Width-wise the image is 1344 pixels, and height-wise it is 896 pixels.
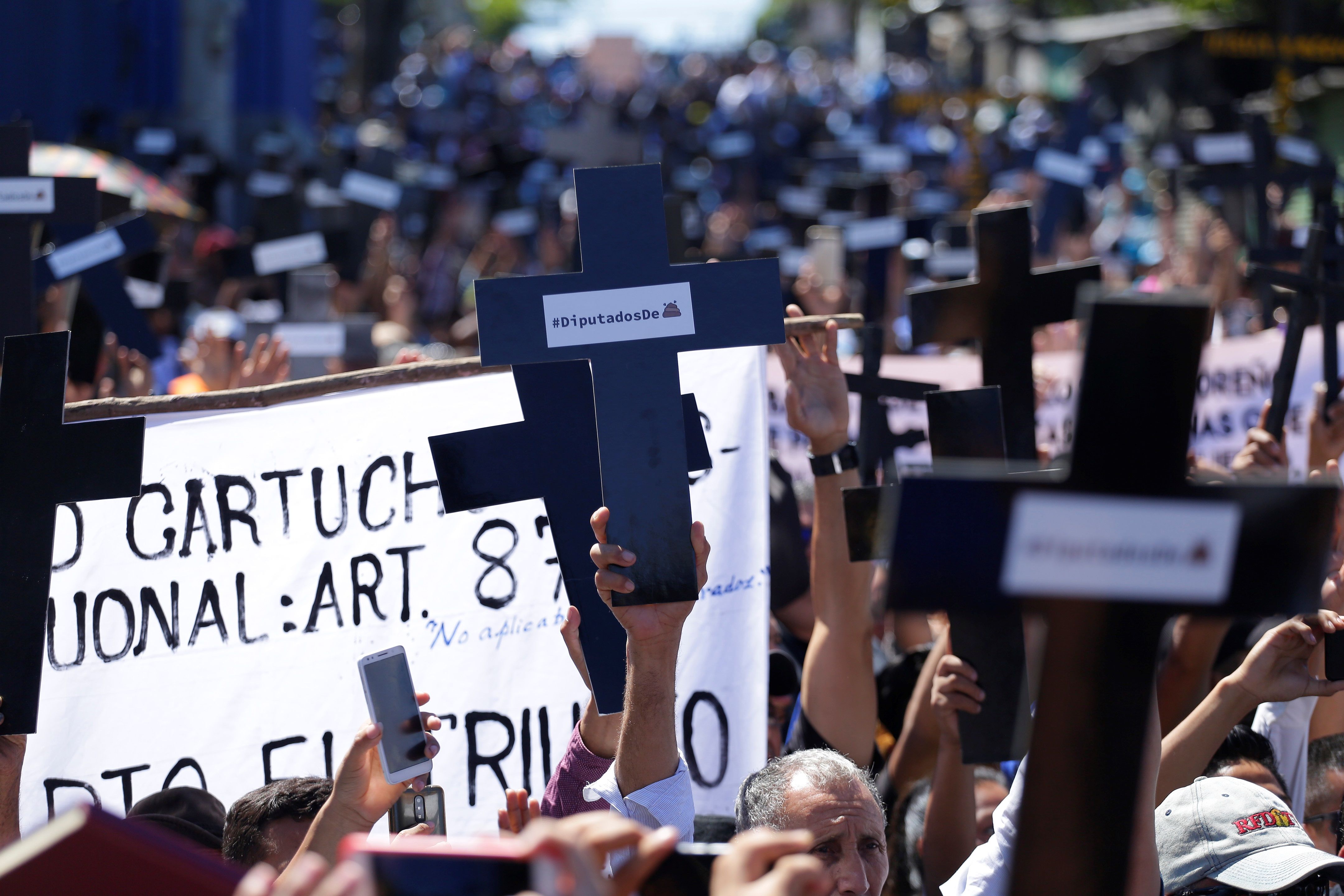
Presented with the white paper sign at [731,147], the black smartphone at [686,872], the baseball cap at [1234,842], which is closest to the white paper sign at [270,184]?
the white paper sign at [731,147]

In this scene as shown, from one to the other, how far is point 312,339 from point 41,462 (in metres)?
2.90

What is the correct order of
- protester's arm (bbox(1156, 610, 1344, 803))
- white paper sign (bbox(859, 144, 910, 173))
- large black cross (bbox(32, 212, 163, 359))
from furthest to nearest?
white paper sign (bbox(859, 144, 910, 173)) → large black cross (bbox(32, 212, 163, 359)) → protester's arm (bbox(1156, 610, 1344, 803))

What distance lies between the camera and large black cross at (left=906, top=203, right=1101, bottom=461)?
3.38m

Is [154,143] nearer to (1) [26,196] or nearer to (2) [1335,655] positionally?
(1) [26,196]

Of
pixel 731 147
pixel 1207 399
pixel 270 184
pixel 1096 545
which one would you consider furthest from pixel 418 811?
pixel 731 147

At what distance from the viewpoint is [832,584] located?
10.2ft

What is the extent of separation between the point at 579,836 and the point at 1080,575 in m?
0.60

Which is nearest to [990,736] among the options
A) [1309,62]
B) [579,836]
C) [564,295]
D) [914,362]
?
[564,295]

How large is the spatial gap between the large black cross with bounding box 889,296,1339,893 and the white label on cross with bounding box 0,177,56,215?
3097mm

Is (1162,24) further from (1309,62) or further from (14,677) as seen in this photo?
(14,677)

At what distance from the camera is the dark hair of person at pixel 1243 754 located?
9.26 feet

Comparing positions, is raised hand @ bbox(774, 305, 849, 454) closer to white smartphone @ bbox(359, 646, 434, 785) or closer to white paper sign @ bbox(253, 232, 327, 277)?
white smartphone @ bbox(359, 646, 434, 785)

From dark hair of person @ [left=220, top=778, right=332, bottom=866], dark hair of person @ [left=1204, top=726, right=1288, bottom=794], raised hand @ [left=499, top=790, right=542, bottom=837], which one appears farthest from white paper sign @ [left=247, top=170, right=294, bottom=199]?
dark hair of person @ [left=1204, top=726, right=1288, bottom=794]

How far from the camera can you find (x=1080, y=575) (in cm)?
144
